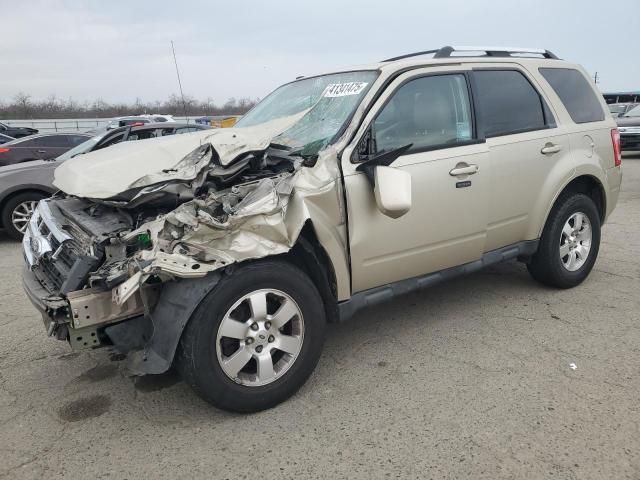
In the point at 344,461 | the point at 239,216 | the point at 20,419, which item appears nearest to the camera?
the point at 344,461

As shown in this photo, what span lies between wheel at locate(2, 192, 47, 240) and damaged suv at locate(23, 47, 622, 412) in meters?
4.23

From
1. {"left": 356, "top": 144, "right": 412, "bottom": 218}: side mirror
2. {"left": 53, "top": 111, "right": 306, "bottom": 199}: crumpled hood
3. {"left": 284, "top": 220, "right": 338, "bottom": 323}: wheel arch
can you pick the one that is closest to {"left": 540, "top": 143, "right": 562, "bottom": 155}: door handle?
{"left": 356, "top": 144, "right": 412, "bottom": 218}: side mirror

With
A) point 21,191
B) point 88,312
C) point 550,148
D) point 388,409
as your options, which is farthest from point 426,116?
point 21,191

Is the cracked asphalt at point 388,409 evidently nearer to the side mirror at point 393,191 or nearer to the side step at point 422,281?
the side step at point 422,281

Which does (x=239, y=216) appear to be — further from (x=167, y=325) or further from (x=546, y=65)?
(x=546, y=65)

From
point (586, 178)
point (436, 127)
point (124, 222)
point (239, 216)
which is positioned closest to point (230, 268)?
point (239, 216)

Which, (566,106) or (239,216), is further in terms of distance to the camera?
(566,106)

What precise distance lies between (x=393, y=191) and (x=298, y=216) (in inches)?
21.7

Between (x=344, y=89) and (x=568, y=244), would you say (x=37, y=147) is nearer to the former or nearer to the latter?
(x=344, y=89)

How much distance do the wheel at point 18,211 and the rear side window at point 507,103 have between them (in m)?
6.17

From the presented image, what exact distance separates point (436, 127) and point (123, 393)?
2660 mm

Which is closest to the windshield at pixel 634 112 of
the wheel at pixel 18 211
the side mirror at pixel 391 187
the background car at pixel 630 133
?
the background car at pixel 630 133

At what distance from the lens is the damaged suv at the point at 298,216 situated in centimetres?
261

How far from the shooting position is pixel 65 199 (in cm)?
363
